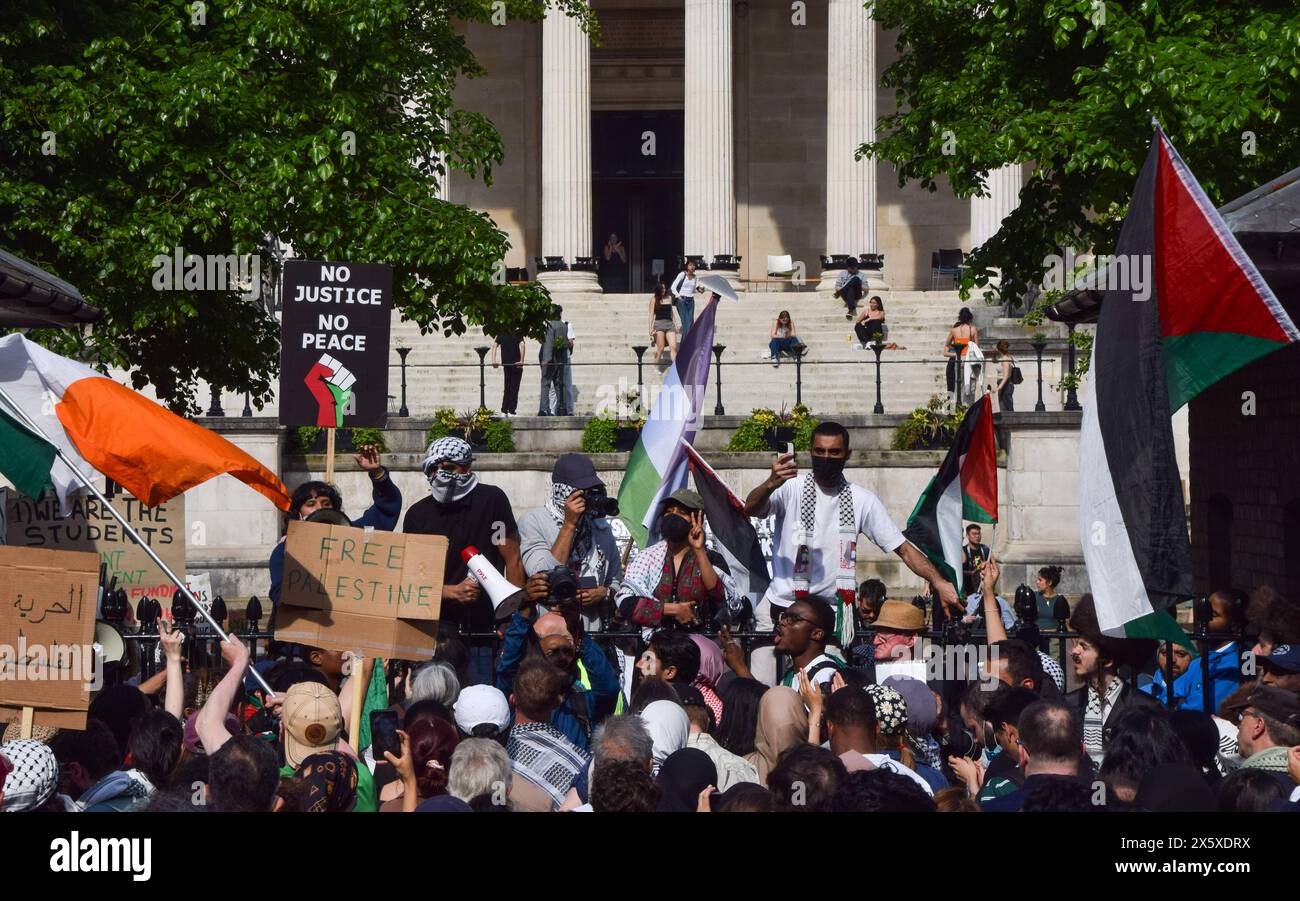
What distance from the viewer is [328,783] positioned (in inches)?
242

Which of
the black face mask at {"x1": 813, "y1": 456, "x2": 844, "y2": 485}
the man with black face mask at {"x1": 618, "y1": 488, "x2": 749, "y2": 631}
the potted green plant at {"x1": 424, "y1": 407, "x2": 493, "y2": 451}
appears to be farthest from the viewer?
the potted green plant at {"x1": 424, "y1": 407, "x2": 493, "y2": 451}

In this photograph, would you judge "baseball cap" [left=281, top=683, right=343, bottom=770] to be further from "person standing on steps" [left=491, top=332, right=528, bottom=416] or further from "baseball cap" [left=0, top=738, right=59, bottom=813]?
"person standing on steps" [left=491, top=332, right=528, bottom=416]

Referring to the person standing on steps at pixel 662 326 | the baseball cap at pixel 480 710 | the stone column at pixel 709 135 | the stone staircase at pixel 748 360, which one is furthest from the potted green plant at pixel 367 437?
the baseball cap at pixel 480 710

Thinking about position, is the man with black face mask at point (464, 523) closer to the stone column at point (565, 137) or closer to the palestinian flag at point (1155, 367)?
the palestinian flag at point (1155, 367)

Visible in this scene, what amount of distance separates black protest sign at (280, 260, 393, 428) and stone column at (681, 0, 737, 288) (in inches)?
1034

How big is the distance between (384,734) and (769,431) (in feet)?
61.2

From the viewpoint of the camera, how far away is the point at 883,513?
10.3 metres

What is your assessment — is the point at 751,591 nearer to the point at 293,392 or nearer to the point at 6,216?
the point at 293,392

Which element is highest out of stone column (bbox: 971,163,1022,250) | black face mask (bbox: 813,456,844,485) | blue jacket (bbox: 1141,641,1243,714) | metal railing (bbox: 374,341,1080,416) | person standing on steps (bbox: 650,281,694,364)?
stone column (bbox: 971,163,1022,250)

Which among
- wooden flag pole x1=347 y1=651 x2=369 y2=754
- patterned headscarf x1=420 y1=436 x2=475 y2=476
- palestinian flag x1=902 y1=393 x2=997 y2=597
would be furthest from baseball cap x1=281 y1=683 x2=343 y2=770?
palestinian flag x1=902 y1=393 x2=997 y2=597

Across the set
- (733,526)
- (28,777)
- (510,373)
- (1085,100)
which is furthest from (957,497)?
(510,373)

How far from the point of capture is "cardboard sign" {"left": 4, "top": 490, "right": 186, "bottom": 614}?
10883mm
